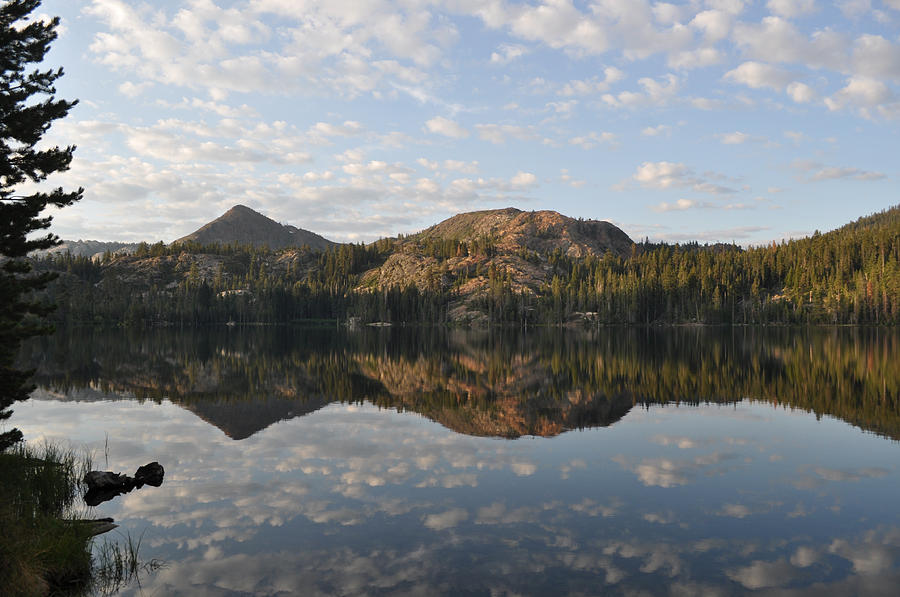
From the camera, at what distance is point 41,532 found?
54.7 feet

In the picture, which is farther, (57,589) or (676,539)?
(676,539)

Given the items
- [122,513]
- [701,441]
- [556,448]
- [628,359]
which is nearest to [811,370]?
[628,359]

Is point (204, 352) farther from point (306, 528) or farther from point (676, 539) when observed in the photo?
point (676, 539)

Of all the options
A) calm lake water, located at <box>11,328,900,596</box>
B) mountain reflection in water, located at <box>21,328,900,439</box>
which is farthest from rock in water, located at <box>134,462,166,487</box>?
mountain reflection in water, located at <box>21,328,900,439</box>

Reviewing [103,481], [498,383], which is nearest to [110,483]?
[103,481]

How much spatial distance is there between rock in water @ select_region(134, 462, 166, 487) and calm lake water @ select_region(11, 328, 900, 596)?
1.32m

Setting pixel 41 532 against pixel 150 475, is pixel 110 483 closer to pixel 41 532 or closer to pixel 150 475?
pixel 150 475

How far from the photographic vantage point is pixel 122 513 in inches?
877

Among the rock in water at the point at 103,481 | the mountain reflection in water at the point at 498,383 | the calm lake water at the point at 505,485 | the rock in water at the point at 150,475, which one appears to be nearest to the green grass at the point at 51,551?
the calm lake water at the point at 505,485

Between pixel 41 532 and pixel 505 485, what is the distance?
1742cm

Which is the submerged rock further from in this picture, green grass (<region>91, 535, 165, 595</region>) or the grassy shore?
green grass (<region>91, 535, 165, 595</region>)

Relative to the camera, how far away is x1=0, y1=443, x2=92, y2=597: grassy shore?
45.7ft

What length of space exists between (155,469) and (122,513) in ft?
16.9

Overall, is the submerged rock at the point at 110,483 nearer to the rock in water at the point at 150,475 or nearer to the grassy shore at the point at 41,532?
the rock in water at the point at 150,475
